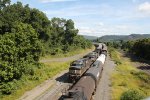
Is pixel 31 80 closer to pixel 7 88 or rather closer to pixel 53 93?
pixel 53 93

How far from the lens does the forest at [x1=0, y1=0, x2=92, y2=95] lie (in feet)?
123

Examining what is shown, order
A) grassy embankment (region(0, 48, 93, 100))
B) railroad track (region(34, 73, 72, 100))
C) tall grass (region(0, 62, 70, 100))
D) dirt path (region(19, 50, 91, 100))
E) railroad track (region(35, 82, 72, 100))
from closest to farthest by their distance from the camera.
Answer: tall grass (region(0, 62, 70, 100)), grassy embankment (region(0, 48, 93, 100)), railroad track (region(35, 82, 72, 100)), dirt path (region(19, 50, 91, 100)), railroad track (region(34, 73, 72, 100))

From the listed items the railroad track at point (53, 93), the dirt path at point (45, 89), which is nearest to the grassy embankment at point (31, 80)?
the dirt path at point (45, 89)

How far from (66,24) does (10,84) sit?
3174 inches

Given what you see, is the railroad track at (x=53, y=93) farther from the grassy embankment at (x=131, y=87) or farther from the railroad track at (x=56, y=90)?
the grassy embankment at (x=131, y=87)

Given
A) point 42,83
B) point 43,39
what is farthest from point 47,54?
point 42,83

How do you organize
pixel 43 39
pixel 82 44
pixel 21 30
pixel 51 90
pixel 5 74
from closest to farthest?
pixel 5 74 → pixel 51 90 → pixel 21 30 → pixel 43 39 → pixel 82 44

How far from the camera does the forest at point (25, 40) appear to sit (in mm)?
37344

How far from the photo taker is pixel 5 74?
35781mm

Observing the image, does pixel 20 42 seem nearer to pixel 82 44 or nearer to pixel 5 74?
pixel 5 74

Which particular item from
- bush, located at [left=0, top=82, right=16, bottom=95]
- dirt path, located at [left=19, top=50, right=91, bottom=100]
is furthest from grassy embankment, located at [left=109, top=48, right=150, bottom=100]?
bush, located at [left=0, top=82, right=16, bottom=95]

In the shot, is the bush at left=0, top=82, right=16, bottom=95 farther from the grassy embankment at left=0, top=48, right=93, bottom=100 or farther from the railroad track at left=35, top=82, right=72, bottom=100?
the railroad track at left=35, top=82, right=72, bottom=100

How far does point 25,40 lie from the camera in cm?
4291

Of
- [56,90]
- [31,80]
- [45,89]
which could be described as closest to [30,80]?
[31,80]
